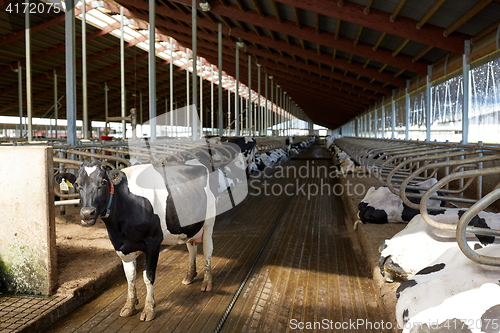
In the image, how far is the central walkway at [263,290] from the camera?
291cm

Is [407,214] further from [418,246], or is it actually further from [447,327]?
[447,327]

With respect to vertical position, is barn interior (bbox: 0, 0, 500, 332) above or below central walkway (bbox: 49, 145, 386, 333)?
above

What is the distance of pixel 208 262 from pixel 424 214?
1876 millimetres

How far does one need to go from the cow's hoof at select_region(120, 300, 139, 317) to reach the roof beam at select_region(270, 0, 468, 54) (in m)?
8.26

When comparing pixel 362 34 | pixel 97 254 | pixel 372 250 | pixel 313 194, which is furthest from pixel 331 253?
pixel 362 34

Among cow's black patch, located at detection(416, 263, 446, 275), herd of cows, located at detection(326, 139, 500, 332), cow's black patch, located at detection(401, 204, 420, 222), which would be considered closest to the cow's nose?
herd of cows, located at detection(326, 139, 500, 332)

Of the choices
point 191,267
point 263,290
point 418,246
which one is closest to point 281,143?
point 191,267

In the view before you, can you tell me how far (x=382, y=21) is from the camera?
9.04m

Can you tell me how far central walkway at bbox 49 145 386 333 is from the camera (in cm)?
291

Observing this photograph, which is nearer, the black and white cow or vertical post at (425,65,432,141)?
Answer: the black and white cow

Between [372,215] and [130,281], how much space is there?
3.28 m

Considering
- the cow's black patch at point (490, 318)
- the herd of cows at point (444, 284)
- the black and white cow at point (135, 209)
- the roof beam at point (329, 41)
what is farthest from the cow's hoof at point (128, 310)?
the roof beam at point (329, 41)

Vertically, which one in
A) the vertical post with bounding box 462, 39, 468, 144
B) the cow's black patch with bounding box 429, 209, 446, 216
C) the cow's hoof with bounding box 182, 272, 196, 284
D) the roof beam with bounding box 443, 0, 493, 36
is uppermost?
the roof beam with bounding box 443, 0, 493, 36

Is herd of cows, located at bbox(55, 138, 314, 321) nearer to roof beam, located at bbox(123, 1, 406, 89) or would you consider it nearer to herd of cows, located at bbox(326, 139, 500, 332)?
herd of cows, located at bbox(326, 139, 500, 332)
